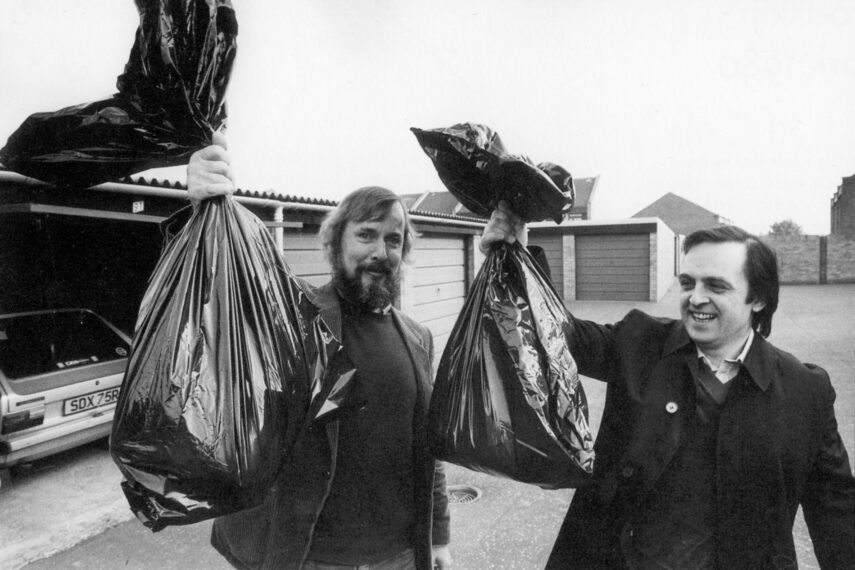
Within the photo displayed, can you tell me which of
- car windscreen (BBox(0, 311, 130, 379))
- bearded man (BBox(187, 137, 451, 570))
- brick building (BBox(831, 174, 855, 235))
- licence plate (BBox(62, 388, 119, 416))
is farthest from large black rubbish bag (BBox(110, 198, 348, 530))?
brick building (BBox(831, 174, 855, 235))

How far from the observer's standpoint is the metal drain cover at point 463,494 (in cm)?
396

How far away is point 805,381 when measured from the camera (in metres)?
1.53

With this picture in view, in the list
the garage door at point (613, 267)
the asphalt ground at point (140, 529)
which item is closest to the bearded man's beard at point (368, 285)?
the asphalt ground at point (140, 529)

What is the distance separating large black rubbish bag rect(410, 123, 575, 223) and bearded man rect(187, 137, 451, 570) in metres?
0.40

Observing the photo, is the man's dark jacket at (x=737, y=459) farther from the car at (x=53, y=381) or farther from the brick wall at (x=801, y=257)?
the brick wall at (x=801, y=257)

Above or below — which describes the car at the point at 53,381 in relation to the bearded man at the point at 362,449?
below

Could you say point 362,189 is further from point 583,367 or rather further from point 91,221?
point 91,221

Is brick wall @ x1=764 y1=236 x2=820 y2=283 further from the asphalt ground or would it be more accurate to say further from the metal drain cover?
the metal drain cover

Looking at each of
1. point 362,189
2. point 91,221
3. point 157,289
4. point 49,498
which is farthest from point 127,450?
point 91,221

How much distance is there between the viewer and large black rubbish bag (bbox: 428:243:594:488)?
4.28 feet

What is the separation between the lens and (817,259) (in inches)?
862

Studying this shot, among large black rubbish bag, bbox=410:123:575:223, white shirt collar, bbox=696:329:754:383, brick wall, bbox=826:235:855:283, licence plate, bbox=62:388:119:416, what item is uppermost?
large black rubbish bag, bbox=410:123:575:223

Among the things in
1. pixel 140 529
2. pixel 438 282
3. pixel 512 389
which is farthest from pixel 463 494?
pixel 438 282

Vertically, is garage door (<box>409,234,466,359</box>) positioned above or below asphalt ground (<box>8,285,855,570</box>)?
above
